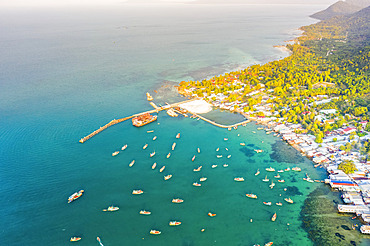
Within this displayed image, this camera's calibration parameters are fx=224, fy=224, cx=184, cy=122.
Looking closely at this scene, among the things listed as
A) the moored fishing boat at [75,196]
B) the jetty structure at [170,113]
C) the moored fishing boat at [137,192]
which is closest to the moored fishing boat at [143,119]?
the jetty structure at [170,113]

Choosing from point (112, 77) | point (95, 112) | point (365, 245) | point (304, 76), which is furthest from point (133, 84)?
point (365, 245)

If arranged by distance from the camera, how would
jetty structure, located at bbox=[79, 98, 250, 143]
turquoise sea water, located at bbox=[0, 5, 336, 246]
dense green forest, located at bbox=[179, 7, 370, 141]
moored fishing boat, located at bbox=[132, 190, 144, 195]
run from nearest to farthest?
turquoise sea water, located at bbox=[0, 5, 336, 246], moored fishing boat, located at bbox=[132, 190, 144, 195], jetty structure, located at bbox=[79, 98, 250, 143], dense green forest, located at bbox=[179, 7, 370, 141]

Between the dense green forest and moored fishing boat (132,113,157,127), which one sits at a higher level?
the dense green forest

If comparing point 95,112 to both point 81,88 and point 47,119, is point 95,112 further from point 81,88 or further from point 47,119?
point 81,88

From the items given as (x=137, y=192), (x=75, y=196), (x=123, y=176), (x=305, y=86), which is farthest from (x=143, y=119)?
(x=305, y=86)

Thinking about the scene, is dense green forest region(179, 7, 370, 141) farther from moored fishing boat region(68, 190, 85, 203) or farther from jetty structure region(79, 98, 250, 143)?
moored fishing boat region(68, 190, 85, 203)

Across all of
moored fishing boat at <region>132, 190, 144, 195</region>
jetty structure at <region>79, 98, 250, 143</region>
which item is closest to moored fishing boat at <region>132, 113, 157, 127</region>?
jetty structure at <region>79, 98, 250, 143</region>

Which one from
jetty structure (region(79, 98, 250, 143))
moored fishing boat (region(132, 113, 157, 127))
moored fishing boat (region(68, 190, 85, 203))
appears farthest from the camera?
moored fishing boat (region(132, 113, 157, 127))

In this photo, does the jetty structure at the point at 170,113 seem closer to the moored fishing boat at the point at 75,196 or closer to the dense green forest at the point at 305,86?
the dense green forest at the point at 305,86

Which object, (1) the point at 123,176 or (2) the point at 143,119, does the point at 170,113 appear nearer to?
(2) the point at 143,119
